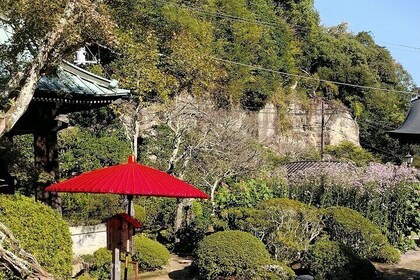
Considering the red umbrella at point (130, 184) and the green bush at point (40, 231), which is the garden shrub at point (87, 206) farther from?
the red umbrella at point (130, 184)

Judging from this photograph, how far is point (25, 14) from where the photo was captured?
605 cm

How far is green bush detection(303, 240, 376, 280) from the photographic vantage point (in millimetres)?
10031

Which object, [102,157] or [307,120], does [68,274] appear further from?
[307,120]

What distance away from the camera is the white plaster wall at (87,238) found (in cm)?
1104

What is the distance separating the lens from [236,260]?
9.85 metres

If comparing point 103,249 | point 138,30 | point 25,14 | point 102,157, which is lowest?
point 103,249

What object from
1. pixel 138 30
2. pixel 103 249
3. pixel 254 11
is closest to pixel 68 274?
pixel 103 249

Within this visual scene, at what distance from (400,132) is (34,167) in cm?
553

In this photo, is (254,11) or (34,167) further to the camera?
(254,11)

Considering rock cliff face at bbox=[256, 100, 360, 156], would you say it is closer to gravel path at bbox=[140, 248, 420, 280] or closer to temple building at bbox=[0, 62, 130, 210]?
gravel path at bbox=[140, 248, 420, 280]

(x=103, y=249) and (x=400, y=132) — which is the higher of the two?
(x=400, y=132)

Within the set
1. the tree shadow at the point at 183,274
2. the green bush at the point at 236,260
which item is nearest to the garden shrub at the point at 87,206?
the tree shadow at the point at 183,274

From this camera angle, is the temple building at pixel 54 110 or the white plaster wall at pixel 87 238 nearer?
the temple building at pixel 54 110

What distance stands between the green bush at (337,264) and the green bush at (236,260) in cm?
63
